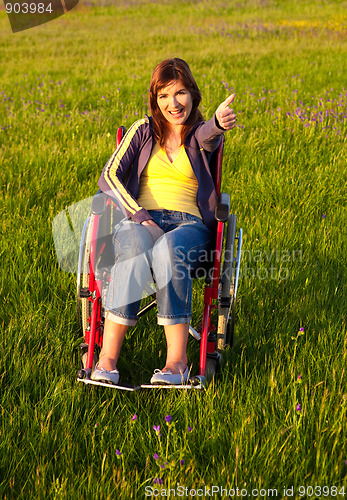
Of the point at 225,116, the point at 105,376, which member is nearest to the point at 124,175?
the point at 225,116

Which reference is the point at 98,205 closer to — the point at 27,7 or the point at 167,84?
the point at 167,84

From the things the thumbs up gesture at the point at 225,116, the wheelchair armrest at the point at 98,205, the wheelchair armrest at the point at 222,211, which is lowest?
the wheelchair armrest at the point at 222,211

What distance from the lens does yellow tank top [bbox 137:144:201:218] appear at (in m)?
3.11

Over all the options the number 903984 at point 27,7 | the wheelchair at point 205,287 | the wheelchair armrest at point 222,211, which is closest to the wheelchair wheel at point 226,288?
the wheelchair at point 205,287

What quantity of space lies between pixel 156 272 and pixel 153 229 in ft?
0.98

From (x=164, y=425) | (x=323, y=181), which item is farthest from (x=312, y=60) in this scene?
(x=164, y=425)

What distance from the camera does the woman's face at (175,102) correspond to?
3045 mm

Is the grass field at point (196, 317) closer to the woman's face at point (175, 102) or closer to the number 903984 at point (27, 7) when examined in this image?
the woman's face at point (175, 102)

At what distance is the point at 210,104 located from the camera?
7113 mm

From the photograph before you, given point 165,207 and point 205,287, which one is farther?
point 165,207

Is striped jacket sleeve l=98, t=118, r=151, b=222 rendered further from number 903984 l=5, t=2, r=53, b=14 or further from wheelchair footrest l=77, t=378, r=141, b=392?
number 903984 l=5, t=2, r=53, b=14

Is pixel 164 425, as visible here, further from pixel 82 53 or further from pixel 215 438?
pixel 82 53

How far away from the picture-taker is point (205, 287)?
2.80 meters

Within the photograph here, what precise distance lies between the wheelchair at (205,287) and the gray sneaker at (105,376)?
40mm
